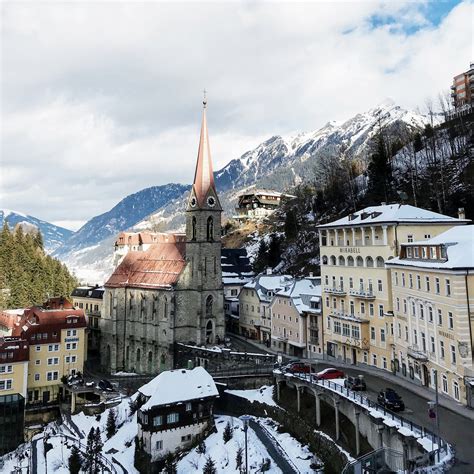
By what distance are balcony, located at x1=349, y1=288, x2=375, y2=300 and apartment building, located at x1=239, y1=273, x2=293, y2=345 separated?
1543cm

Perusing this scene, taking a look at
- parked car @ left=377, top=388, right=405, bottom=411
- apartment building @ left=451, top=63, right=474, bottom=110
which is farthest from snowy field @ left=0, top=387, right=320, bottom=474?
apartment building @ left=451, top=63, right=474, bottom=110

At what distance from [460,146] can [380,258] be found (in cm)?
4981

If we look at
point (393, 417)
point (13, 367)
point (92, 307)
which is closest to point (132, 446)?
point (13, 367)

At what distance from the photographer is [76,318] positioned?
6169cm

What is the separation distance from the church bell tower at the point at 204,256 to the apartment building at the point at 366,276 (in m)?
17.0

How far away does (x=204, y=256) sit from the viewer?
6462 cm

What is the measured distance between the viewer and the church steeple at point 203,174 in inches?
2603

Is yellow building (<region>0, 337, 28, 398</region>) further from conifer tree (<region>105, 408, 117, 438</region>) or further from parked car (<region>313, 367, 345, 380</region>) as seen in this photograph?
parked car (<region>313, 367, 345, 380</region>)

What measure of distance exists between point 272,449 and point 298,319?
73.2 feet

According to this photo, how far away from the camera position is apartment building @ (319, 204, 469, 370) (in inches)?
1773

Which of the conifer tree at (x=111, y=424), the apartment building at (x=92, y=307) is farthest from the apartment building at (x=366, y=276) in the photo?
the apartment building at (x=92, y=307)

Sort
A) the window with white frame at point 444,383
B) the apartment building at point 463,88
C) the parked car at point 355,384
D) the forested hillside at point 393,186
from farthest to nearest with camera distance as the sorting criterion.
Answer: the apartment building at point 463,88, the forested hillside at point 393,186, the parked car at point 355,384, the window with white frame at point 444,383

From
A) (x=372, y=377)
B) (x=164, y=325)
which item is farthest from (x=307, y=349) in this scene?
(x=164, y=325)

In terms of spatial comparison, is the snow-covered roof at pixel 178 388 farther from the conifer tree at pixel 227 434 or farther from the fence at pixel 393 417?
the fence at pixel 393 417
